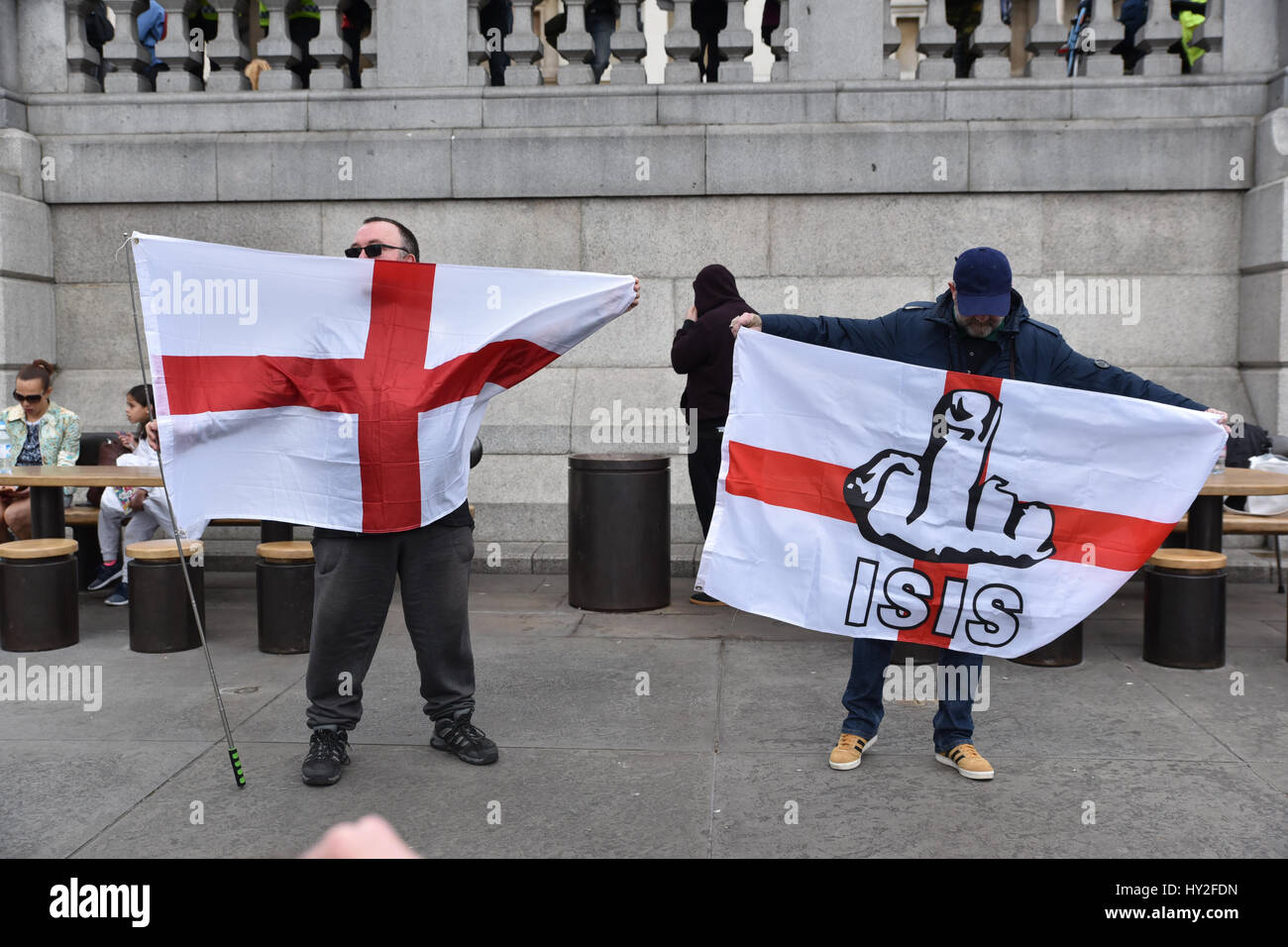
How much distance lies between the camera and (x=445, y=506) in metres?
4.67

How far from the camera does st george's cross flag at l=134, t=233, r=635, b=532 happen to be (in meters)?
4.47

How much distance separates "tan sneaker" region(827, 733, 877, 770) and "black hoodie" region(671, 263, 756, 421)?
339cm

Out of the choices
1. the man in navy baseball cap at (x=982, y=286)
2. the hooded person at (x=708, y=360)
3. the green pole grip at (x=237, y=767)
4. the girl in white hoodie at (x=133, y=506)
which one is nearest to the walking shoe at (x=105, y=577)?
the girl in white hoodie at (x=133, y=506)

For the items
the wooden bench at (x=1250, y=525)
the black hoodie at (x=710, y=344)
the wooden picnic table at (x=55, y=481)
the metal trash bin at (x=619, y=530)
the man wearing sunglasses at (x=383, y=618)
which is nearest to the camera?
the man wearing sunglasses at (x=383, y=618)

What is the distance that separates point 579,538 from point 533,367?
2892 millimetres

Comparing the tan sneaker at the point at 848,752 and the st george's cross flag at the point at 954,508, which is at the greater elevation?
the st george's cross flag at the point at 954,508

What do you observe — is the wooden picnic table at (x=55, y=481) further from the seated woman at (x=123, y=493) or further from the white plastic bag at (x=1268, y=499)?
the white plastic bag at (x=1268, y=499)

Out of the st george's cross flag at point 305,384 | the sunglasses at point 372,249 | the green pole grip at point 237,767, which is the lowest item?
the green pole grip at point 237,767

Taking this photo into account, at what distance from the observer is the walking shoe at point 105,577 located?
8383 millimetres

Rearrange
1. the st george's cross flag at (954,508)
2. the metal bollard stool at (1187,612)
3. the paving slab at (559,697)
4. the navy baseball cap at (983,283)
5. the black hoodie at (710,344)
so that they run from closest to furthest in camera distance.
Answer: the navy baseball cap at (983,283)
the st george's cross flag at (954,508)
the paving slab at (559,697)
the metal bollard stool at (1187,612)
the black hoodie at (710,344)

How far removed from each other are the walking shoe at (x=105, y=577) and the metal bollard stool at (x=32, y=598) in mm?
1641

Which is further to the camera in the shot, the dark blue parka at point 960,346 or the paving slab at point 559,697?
the paving slab at point 559,697

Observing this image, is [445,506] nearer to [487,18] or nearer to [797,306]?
[797,306]

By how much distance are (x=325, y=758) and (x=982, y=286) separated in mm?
3183
